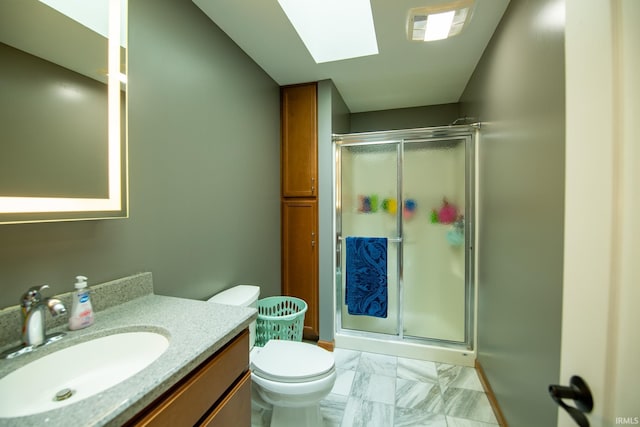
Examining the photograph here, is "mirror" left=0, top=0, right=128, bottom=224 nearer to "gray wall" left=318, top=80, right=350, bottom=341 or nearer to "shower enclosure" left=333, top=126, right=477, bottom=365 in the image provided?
"gray wall" left=318, top=80, right=350, bottom=341

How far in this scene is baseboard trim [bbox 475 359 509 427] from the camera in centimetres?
148

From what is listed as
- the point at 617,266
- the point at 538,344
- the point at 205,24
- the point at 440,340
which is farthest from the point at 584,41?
the point at 440,340

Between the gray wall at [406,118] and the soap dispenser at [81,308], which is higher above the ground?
the gray wall at [406,118]

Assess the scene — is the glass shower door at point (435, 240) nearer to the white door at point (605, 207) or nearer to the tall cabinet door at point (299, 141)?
the tall cabinet door at point (299, 141)

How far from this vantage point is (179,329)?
33.5 inches

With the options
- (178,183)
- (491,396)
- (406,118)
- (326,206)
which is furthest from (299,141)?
(491,396)

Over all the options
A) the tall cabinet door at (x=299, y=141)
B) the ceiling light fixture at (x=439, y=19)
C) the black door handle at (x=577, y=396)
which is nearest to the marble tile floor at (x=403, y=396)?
the black door handle at (x=577, y=396)

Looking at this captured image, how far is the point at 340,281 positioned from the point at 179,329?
1.67m

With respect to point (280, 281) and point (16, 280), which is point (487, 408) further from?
point (16, 280)

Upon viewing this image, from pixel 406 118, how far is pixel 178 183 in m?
2.70

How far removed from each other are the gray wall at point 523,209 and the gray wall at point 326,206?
1.19 meters

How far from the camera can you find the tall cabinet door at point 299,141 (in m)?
2.31

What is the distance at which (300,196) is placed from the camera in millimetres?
2379

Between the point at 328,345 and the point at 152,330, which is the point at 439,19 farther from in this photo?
the point at 328,345
